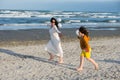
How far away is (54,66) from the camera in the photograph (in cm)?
1222

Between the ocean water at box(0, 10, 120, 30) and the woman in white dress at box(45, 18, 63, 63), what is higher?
the woman in white dress at box(45, 18, 63, 63)

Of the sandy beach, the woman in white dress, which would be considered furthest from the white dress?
the sandy beach

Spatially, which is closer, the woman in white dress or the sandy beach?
the sandy beach

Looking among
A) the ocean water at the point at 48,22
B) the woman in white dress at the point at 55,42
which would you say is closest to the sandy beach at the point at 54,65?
the woman in white dress at the point at 55,42

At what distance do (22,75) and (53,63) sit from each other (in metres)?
1.79

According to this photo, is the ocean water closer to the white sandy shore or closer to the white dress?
the white sandy shore

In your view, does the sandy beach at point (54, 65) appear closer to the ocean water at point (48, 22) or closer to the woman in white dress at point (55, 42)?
the woman in white dress at point (55, 42)

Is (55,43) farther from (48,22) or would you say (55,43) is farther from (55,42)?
(48,22)

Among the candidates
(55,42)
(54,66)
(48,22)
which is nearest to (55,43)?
(55,42)

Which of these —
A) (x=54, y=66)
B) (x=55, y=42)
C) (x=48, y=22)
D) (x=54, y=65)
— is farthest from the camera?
(x=48, y=22)

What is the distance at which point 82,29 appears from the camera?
11.2 meters

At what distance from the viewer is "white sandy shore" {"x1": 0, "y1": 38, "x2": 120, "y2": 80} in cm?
1074

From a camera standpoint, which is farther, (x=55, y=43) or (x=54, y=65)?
(x=55, y=43)

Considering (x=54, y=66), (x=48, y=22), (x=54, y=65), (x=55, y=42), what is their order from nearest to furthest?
(x=54, y=66) < (x=54, y=65) < (x=55, y=42) < (x=48, y=22)
